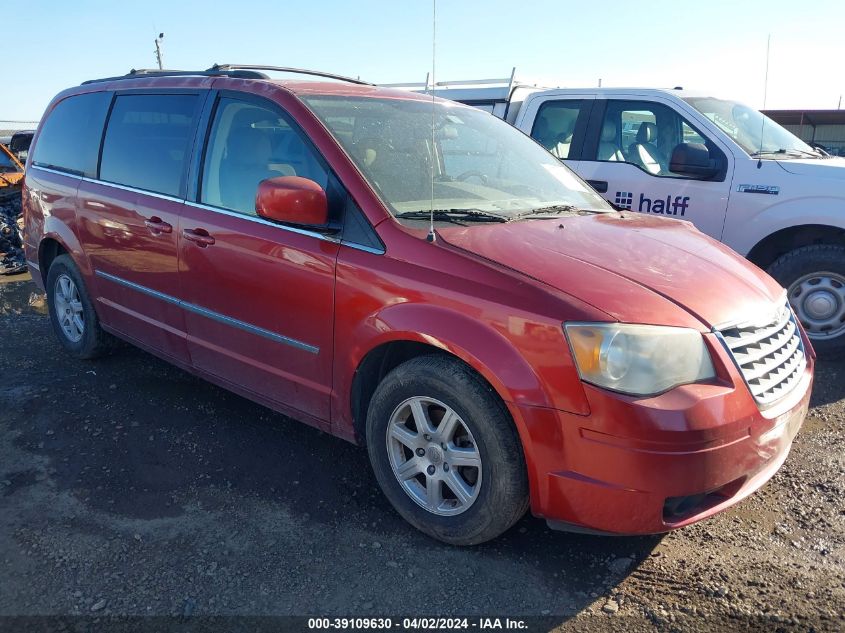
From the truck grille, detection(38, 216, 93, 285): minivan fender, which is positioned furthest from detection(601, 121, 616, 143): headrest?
detection(38, 216, 93, 285): minivan fender

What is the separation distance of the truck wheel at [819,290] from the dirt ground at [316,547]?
141 cm

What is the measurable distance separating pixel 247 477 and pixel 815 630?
8.16ft

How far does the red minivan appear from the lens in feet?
7.85

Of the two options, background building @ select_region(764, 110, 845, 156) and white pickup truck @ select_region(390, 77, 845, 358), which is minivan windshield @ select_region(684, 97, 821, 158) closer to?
white pickup truck @ select_region(390, 77, 845, 358)

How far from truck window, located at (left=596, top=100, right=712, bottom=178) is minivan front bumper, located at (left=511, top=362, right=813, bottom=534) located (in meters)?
3.68

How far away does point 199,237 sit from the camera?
3.54m

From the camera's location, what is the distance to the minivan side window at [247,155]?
3268mm

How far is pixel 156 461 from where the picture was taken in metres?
3.55

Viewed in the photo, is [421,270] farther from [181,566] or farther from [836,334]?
[836,334]

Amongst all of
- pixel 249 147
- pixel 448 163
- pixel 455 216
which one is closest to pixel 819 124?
pixel 448 163

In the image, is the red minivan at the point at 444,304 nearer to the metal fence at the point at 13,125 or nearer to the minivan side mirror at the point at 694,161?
the minivan side mirror at the point at 694,161

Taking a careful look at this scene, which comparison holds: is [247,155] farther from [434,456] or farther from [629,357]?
[629,357]

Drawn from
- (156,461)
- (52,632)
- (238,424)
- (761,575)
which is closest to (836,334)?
(761,575)

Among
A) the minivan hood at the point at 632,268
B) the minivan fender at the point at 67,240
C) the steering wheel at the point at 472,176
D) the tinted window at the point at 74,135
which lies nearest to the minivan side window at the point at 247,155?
the steering wheel at the point at 472,176
